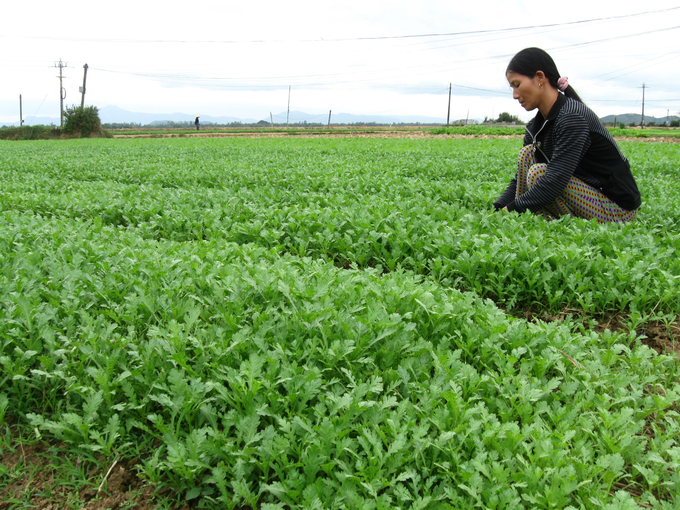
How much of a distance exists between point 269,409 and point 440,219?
3.71 meters

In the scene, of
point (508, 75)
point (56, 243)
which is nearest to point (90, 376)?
point (56, 243)

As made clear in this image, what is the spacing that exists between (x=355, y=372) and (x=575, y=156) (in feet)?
10.9

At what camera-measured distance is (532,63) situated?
14.3 ft

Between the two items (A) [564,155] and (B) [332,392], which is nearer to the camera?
(B) [332,392]

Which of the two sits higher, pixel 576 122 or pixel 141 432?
pixel 576 122

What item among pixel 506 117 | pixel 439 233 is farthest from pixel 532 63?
pixel 506 117

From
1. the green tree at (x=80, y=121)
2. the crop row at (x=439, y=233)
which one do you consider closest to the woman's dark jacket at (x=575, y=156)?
the crop row at (x=439, y=233)

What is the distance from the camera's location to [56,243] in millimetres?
4469

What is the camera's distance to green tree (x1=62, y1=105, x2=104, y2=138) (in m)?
45.1

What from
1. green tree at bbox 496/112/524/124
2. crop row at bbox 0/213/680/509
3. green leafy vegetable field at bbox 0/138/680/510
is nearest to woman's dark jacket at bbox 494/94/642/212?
green leafy vegetable field at bbox 0/138/680/510

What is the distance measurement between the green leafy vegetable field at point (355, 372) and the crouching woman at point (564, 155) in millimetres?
401

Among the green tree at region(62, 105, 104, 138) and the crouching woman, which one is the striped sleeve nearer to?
the crouching woman

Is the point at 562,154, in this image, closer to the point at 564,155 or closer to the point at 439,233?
the point at 564,155

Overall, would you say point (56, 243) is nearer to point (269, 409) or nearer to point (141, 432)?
point (141, 432)
